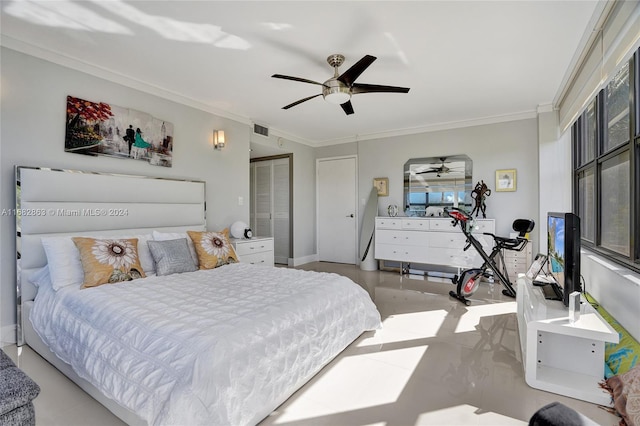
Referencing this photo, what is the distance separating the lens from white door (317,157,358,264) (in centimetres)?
618

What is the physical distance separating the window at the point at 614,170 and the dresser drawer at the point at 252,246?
367 cm

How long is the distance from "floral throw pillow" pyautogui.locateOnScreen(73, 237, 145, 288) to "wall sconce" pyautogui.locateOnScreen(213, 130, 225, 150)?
1.92m

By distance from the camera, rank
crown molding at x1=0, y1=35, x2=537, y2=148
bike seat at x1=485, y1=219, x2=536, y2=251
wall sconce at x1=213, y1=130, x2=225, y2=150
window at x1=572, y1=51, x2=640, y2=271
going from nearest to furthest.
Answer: window at x1=572, y1=51, x2=640, y2=271, crown molding at x1=0, y1=35, x2=537, y2=148, bike seat at x1=485, y1=219, x2=536, y2=251, wall sconce at x1=213, y1=130, x2=225, y2=150

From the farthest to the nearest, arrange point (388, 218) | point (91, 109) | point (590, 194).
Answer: point (388, 218) < point (590, 194) < point (91, 109)

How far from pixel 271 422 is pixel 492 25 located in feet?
10.5

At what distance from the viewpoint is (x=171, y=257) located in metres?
2.92

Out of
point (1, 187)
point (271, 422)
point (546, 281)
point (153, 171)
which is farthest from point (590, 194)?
point (1, 187)

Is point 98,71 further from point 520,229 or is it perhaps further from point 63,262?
point 520,229

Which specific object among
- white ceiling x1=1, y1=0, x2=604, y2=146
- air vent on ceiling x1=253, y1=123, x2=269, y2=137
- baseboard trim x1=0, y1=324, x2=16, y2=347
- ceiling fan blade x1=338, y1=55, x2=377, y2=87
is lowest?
baseboard trim x1=0, y1=324, x2=16, y2=347

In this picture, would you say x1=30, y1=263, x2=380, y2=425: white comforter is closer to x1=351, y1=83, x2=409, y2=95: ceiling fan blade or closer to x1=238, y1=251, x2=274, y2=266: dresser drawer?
x1=238, y1=251, x2=274, y2=266: dresser drawer

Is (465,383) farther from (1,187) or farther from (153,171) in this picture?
(1,187)

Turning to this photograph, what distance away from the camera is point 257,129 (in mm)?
4957

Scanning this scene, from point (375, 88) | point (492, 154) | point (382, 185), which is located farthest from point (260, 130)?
point (492, 154)

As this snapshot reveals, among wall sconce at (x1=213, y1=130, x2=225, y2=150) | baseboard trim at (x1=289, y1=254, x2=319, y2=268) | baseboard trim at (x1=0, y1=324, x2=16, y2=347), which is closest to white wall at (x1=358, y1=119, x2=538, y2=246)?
baseboard trim at (x1=289, y1=254, x2=319, y2=268)
